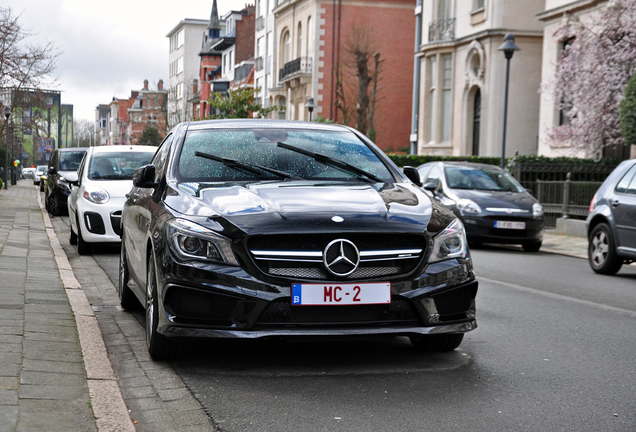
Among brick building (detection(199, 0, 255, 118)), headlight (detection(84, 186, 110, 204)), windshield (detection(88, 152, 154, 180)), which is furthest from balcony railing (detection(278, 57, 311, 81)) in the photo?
headlight (detection(84, 186, 110, 204))

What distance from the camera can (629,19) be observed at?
81.3 feet

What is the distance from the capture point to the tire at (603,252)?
12.0 meters

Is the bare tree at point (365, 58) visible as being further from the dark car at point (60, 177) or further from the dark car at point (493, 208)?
the dark car at point (493, 208)

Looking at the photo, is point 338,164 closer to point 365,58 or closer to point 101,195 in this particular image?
point 101,195

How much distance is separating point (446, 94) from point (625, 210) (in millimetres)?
28291

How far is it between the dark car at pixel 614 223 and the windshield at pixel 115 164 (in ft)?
23.5

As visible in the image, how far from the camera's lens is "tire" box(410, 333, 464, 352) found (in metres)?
5.96

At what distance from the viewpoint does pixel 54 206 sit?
2377 cm

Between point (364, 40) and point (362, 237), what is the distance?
173ft

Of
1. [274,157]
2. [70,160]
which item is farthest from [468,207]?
[70,160]

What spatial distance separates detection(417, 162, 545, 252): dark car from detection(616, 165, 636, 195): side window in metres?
3.75

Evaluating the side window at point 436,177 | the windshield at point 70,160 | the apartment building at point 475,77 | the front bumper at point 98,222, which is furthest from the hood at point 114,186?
the apartment building at point 475,77

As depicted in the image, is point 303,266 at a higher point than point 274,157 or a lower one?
lower

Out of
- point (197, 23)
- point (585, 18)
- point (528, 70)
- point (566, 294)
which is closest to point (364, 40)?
point (528, 70)
